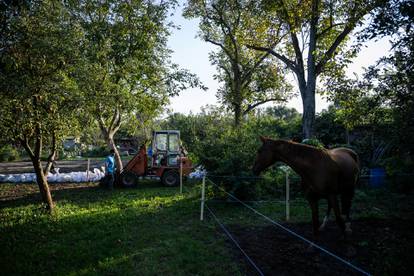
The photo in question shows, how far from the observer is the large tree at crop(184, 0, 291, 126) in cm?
1992

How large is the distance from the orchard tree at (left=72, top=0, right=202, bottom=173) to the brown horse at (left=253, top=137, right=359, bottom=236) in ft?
27.7

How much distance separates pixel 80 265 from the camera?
216 inches

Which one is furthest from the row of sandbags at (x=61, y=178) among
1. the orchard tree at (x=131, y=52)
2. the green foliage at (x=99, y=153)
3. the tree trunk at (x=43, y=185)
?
the green foliage at (x=99, y=153)

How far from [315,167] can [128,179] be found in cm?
1094

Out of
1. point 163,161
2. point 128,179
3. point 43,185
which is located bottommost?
point 128,179

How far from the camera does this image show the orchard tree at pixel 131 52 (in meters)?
13.9

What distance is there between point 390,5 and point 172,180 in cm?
1169

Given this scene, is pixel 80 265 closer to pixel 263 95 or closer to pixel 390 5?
pixel 390 5

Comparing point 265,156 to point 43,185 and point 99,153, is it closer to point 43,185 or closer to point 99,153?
point 43,185

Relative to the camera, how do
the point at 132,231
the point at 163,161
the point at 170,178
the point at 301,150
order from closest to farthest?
1. the point at 301,150
2. the point at 132,231
3. the point at 170,178
4. the point at 163,161

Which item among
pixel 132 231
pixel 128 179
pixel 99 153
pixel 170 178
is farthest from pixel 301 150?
pixel 99 153

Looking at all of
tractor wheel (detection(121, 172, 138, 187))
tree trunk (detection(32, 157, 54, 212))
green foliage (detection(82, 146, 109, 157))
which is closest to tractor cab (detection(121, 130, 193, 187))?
tractor wheel (detection(121, 172, 138, 187))

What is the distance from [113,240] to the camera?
6730 mm

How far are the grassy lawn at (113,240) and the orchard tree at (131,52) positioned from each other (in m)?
5.04
